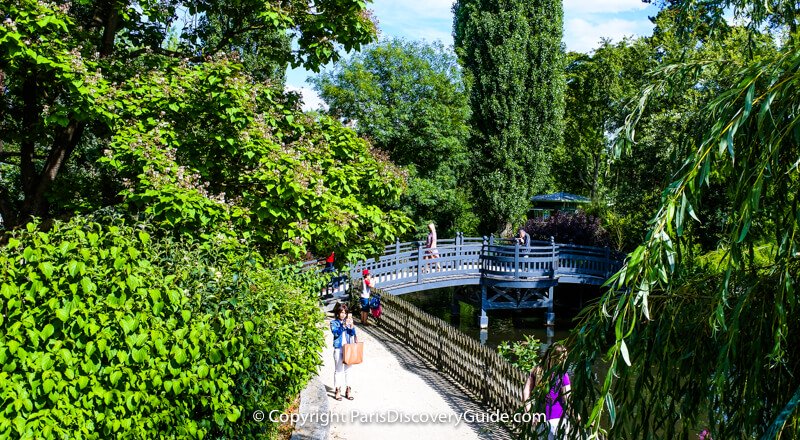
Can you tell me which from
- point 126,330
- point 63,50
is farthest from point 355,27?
point 126,330

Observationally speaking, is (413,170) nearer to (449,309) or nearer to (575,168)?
(449,309)

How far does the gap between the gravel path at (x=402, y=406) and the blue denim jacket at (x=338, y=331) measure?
55 cm

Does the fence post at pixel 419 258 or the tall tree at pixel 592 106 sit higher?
the tall tree at pixel 592 106

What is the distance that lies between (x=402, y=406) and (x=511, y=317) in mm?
18151

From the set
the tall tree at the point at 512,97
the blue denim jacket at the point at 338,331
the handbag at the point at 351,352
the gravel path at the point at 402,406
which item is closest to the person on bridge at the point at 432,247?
the tall tree at the point at 512,97

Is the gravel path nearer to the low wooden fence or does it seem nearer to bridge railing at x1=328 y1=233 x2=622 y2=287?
the low wooden fence

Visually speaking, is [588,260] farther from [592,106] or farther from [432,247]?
[592,106]

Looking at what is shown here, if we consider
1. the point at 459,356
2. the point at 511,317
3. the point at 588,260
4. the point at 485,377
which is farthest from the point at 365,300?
the point at 511,317

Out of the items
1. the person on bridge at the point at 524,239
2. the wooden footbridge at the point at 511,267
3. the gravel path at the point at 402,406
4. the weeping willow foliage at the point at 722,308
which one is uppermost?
the person on bridge at the point at 524,239

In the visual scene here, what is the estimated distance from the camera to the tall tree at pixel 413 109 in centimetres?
2775

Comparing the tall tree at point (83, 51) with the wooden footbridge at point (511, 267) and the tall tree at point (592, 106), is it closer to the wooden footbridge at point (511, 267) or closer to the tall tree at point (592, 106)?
the wooden footbridge at point (511, 267)

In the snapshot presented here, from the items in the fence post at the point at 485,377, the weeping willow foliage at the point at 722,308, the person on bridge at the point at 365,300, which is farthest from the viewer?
the person on bridge at the point at 365,300

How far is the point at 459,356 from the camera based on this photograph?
1353 cm

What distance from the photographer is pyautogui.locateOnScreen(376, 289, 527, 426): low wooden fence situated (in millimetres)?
11234
